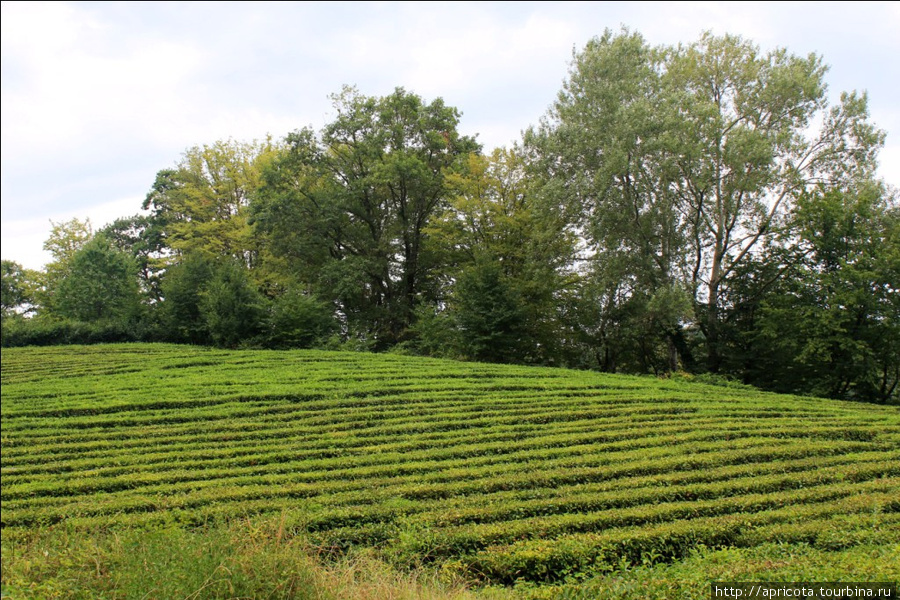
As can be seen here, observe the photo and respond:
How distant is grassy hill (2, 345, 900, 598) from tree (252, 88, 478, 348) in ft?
42.0

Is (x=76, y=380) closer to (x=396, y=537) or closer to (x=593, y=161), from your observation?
(x=396, y=537)

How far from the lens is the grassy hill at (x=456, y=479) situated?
18.6 feet

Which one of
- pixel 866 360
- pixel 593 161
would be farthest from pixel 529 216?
pixel 866 360

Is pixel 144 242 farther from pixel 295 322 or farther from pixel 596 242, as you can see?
pixel 596 242

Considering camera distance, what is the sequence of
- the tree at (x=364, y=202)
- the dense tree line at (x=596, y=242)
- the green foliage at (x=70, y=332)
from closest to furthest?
the dense tree line at (x=596, y=242) < the green foliage at (x=70, y=332) < the tree at (x=364, y=202)

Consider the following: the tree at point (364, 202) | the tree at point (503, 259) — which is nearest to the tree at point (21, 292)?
the tree at point (364, 202)

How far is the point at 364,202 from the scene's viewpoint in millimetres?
29891

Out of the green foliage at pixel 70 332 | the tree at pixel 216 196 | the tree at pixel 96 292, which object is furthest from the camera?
the tree at pixel 216 196

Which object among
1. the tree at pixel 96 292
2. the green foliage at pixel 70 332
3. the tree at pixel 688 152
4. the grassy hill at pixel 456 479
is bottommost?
the grassy hill at pixel 456 479

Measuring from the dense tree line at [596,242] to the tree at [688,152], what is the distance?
3.0 inches

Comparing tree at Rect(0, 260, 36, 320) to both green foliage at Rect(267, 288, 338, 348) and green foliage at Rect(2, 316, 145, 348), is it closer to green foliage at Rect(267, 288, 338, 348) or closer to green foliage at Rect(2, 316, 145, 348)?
green foliage at Rect(2, 316, 145, 348)

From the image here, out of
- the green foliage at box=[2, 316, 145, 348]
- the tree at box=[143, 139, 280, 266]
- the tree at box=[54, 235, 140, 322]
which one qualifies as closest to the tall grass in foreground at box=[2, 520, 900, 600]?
the green foliage at box=[2, 316, 145, 348]

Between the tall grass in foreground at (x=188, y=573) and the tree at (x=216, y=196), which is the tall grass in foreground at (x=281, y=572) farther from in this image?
the tree at (x=216, y=196)

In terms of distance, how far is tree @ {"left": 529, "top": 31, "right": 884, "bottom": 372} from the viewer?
20.5 metres
